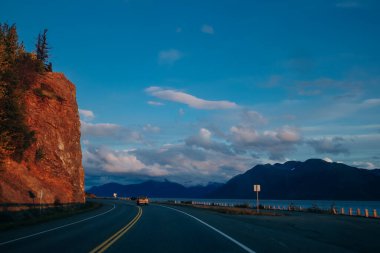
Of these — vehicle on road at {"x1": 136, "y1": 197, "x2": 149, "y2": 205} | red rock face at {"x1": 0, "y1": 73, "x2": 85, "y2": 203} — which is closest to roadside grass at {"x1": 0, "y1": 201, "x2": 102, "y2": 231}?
red rock face at {"x1": 0, "y1": 73, "x2": 85, "y2": 203}

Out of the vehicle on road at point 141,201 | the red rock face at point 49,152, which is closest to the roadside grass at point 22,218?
the red rock face at point 49,152

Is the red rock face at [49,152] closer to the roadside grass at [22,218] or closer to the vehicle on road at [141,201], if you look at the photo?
the roadside grass at [22,218]

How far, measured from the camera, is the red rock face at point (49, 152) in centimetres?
3685

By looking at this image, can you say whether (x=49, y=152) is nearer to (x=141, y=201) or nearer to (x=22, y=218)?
(x=22, y=218)

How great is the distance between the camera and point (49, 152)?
5031 centimetres

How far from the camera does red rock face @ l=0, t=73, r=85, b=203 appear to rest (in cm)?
3685

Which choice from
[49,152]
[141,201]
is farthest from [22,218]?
[141,201]

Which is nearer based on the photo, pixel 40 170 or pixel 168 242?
pixel 168 242

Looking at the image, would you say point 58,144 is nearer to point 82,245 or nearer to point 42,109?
point 42,109

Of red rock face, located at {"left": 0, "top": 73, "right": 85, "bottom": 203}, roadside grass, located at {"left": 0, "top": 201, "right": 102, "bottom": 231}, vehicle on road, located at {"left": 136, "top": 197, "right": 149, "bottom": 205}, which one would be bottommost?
roadside grass, located at {"left": 0, "top": 201, "right": 102, "bottom": 231}

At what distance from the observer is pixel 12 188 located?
34.1 metres

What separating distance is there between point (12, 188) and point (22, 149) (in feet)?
16.3

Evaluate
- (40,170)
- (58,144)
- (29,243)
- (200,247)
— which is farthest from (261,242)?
(58,144)

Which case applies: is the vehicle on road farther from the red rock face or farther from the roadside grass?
the roadside grass
